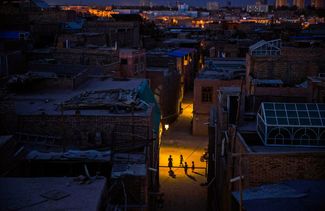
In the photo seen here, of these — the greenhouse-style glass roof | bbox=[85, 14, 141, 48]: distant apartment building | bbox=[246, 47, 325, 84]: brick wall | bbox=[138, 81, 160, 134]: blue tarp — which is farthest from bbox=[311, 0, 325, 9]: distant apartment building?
the greenhouse-style glass roof

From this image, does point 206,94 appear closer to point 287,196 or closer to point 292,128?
point 292,128

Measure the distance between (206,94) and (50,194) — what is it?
816 inches

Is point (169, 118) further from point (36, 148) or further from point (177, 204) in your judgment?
point (36, 148)

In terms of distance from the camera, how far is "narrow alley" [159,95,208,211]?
60.8ft

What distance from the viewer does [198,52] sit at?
165 feet

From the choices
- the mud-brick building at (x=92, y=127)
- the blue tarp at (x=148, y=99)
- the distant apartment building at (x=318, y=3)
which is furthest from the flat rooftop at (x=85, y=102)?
the distant apartment building at (x=318, y=3)

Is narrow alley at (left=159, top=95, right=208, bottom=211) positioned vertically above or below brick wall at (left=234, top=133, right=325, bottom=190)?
below

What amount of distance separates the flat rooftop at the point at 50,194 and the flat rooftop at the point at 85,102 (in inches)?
169

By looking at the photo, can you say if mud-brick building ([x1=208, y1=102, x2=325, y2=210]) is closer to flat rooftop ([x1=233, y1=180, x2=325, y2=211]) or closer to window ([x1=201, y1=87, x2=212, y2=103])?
flat rooftop ([x1=233, y1=180, x2=325, y2=211])

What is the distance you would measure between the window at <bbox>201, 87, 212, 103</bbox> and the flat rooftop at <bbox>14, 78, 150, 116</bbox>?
36.8ft

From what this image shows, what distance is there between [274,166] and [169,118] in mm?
20204

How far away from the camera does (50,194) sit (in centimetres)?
878

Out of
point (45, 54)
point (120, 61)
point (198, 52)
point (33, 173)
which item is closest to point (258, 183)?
point (33, 173)

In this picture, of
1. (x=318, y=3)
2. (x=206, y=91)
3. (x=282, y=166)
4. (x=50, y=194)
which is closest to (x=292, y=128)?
(x=282, y=166)
